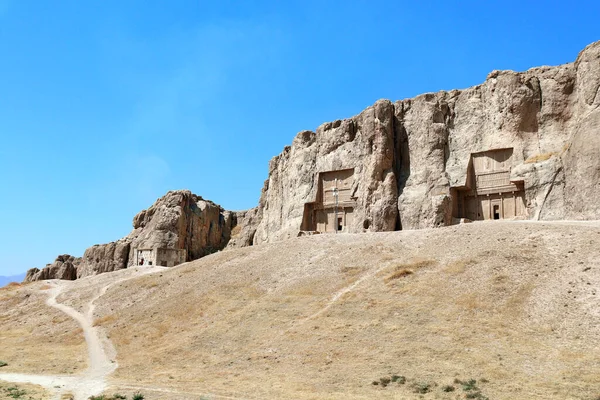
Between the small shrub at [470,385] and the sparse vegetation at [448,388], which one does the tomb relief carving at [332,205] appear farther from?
the sparse vegetation at [448,388]

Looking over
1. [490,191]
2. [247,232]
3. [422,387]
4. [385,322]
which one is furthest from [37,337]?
[247,232]

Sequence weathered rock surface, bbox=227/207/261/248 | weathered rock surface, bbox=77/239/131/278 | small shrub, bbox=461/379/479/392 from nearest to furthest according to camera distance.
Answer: small shrub, bbox=461/379/479/392
weathered rock surface, bbox=227/207/261/248
weathered rock surface, bbox=77/239/131/278

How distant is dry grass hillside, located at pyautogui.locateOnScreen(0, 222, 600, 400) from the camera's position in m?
18.5

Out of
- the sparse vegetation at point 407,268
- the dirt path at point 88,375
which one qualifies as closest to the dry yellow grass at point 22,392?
the dirt path at point 88,375

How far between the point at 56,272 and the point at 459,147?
196 ft

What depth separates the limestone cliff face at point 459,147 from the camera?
4475 cm

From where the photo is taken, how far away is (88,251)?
271 feet

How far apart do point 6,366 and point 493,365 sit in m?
21.9

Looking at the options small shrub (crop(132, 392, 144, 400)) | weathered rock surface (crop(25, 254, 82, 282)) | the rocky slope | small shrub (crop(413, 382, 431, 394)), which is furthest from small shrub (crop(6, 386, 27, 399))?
weathered rock surface (crop(25, 254, 82, 282))

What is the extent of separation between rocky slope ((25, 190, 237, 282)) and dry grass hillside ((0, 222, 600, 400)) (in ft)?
124

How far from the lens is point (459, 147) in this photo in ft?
177

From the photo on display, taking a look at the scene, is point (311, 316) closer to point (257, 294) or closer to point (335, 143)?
point (257, 294)

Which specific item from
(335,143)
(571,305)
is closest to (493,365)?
(571,305)

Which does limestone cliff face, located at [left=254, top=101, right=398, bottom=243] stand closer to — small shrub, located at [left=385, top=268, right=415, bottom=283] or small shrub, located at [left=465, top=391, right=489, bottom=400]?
small shrub, located at [left=385, top=268, right=415, bottom=283]
